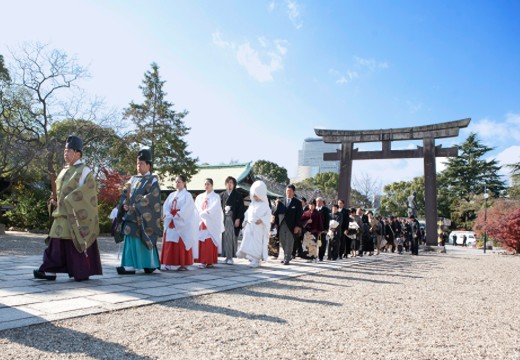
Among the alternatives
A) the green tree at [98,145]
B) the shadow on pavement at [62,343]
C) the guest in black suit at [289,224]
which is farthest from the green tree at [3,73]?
the shadow on pavement at [62,343]

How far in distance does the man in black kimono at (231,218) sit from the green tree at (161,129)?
48.8 ft

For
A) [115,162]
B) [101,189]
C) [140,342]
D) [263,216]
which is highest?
[115,162]

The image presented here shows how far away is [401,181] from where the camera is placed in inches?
2138

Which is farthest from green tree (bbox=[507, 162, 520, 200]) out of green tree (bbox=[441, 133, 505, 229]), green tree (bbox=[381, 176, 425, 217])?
green tree (bbox=[381, 176, 425, 217])

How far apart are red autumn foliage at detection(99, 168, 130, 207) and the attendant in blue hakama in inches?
544

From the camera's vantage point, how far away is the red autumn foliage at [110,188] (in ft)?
63.6

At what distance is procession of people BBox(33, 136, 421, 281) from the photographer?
5.31 m

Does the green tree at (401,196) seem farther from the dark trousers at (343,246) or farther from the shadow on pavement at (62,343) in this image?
the shadow on pavement at (62,343)

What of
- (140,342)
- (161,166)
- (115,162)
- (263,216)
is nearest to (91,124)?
(115,162)

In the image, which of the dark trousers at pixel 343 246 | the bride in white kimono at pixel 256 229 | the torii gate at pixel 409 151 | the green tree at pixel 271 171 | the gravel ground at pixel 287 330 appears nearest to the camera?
the gravel ground at pixel 287 330

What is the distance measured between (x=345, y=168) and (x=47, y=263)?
1726 cm

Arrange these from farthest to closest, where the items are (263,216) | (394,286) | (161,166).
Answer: (161,166) < (263,216) < (394,286)

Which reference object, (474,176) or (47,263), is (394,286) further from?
(474,176)

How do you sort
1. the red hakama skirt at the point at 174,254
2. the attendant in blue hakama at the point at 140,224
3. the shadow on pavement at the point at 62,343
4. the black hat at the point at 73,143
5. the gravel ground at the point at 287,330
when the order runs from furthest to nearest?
the red hakama skirt at the point at 174,254 → the attendant in blue hakama at the point at 140,224 → the black hat at the point at 73,143 → the gravel ground at the point at 287,330 → the shadow on pavement at the point at 62,343
